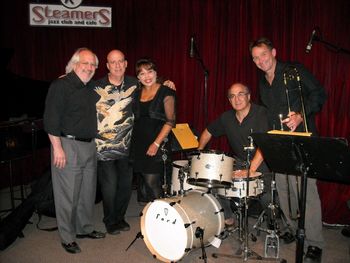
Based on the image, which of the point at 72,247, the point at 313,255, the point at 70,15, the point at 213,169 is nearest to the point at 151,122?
the point at 213,169

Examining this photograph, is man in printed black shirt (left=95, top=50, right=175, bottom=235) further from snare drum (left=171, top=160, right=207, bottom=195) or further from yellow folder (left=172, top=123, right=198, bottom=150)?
yellow folder (left=172, top=123, right=198, bottom=150)

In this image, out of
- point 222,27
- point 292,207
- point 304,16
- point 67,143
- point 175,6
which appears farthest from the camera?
point 175,6

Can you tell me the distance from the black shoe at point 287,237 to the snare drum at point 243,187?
1.84 ft

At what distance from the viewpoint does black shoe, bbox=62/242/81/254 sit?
3.26 meters

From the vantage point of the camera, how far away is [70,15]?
5504mm

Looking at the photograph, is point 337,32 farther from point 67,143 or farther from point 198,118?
point 67,143

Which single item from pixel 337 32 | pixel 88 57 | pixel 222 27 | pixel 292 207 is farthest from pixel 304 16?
pixel 88 57

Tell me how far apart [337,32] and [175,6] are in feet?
7.02

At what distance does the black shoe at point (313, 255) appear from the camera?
9.85 ft

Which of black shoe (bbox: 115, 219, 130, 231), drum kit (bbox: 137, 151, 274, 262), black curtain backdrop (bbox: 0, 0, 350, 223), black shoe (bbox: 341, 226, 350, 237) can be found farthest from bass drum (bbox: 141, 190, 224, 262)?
black curtain backdrop (bbox: 0, 0, 350, 223)

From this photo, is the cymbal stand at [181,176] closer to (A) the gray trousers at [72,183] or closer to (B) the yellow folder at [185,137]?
(B) the yellow folder at [185,137]

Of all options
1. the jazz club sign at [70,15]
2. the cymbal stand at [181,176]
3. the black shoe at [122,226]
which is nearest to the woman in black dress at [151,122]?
the cymbal stand at [181,176]

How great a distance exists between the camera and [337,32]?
388 cm

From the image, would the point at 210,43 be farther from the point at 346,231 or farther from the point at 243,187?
the point at 346,231
